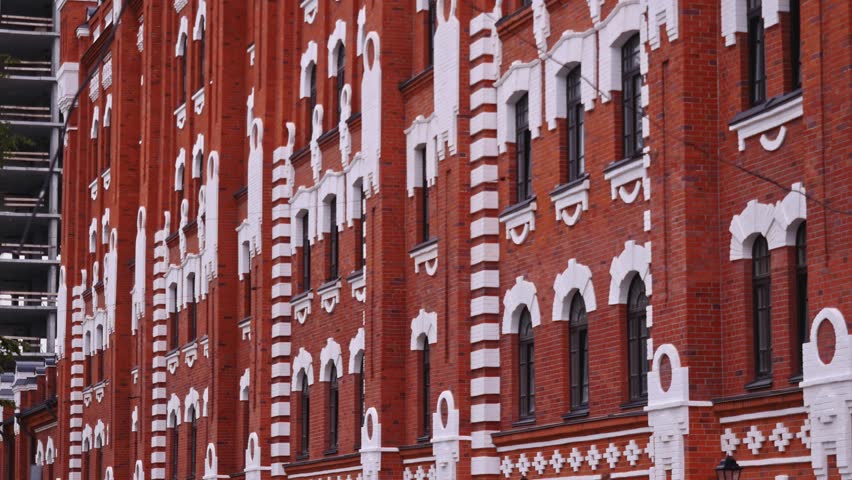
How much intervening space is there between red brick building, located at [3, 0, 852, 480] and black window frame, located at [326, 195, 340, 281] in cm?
8

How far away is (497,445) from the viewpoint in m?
30.1

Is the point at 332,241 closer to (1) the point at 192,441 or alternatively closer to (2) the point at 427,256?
(2) the point at 427,256

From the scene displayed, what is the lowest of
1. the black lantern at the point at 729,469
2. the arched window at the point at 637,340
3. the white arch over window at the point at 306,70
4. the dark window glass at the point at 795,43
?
the black lantern at the point at 729,469

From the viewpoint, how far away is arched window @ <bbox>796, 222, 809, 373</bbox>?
72.6ft

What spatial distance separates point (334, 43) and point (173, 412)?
50.3ft

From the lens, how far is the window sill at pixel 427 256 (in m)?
33.2

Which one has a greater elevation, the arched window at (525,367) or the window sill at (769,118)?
the window sill at (769,118)

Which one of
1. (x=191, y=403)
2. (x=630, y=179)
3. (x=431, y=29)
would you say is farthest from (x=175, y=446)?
(x=630, y=179)

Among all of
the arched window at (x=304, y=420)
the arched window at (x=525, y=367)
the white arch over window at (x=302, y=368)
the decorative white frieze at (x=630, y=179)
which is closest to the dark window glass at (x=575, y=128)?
the decorative white frieze at (x=630, y=179)

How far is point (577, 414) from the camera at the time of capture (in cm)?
2742

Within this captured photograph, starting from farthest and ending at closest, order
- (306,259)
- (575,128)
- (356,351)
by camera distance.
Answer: (306,259), (356,351), (575,128)

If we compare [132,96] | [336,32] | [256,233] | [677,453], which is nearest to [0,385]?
[132,96]

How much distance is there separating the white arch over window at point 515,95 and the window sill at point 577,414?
14.5 ft

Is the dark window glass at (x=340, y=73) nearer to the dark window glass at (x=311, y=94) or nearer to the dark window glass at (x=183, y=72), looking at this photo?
the dark window glass at (x=311, y=94)
